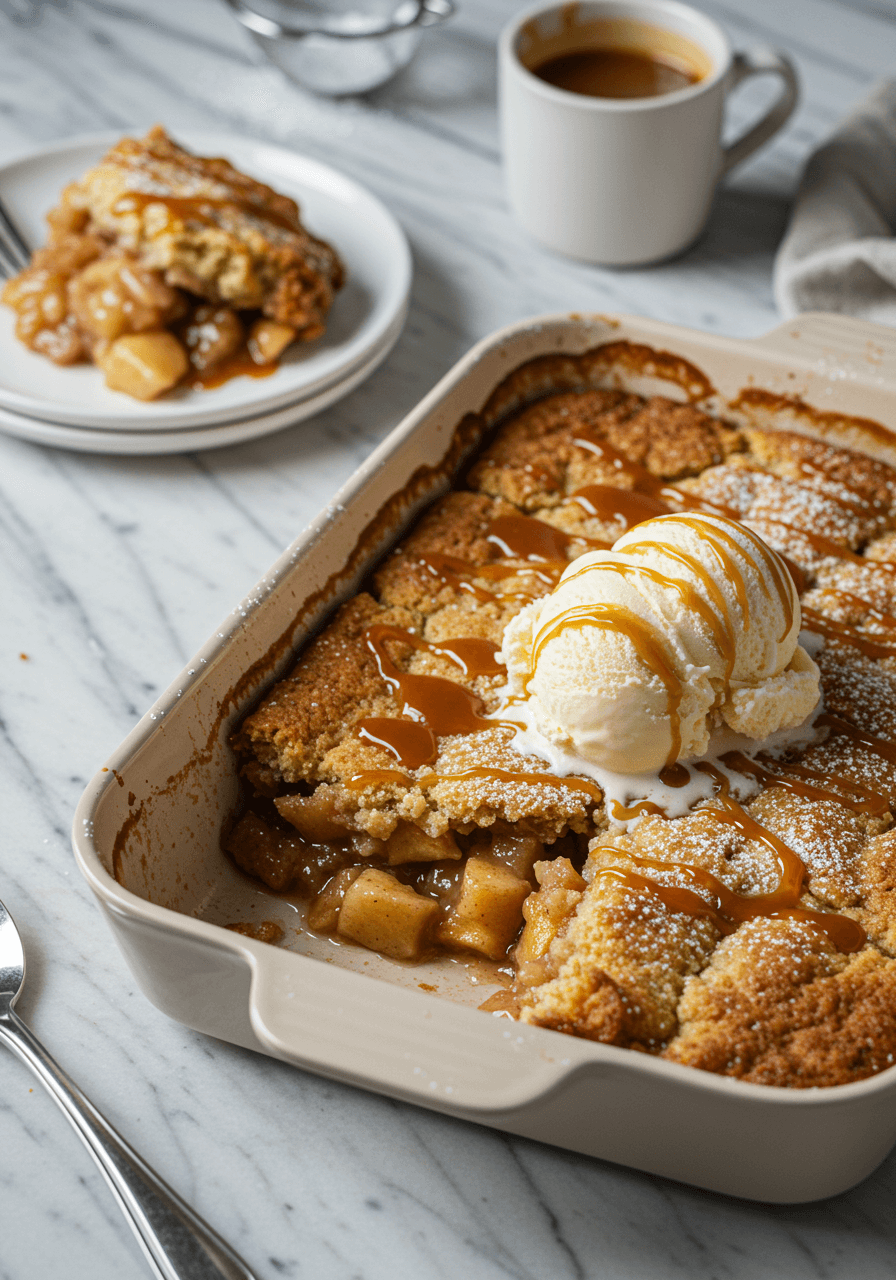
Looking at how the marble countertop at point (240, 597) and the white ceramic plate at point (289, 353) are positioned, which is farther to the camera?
the white ceramic plate at point (289, 353)

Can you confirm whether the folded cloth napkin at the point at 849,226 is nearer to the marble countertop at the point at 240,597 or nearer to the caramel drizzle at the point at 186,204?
the marble countertop at the point at 240,597

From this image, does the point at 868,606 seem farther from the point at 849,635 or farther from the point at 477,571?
the point at 477,571

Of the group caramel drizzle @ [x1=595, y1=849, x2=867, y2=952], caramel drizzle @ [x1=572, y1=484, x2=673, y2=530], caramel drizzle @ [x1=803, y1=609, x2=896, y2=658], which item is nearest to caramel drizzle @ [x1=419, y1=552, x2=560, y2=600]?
caramel drizzle @ [x1=572, y1=484, x2=673, y2=530]

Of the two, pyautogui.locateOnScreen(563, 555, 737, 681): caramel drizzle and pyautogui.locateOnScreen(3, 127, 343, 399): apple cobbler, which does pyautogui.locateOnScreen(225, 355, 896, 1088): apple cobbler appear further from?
pyautogui.locateOnScreen(3, 127, 343, 399): apple cobbler

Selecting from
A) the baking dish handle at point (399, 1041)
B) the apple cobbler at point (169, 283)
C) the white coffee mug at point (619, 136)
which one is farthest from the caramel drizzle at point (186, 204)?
the baking dish handle at point (399, 1041)

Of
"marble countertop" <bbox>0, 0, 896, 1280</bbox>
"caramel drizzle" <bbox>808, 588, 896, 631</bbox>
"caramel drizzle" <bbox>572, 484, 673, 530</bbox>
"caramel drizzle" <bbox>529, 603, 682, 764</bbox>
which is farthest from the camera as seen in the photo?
"caramel drizzle" <bbox>572, 484, 673, 530</bbox>
